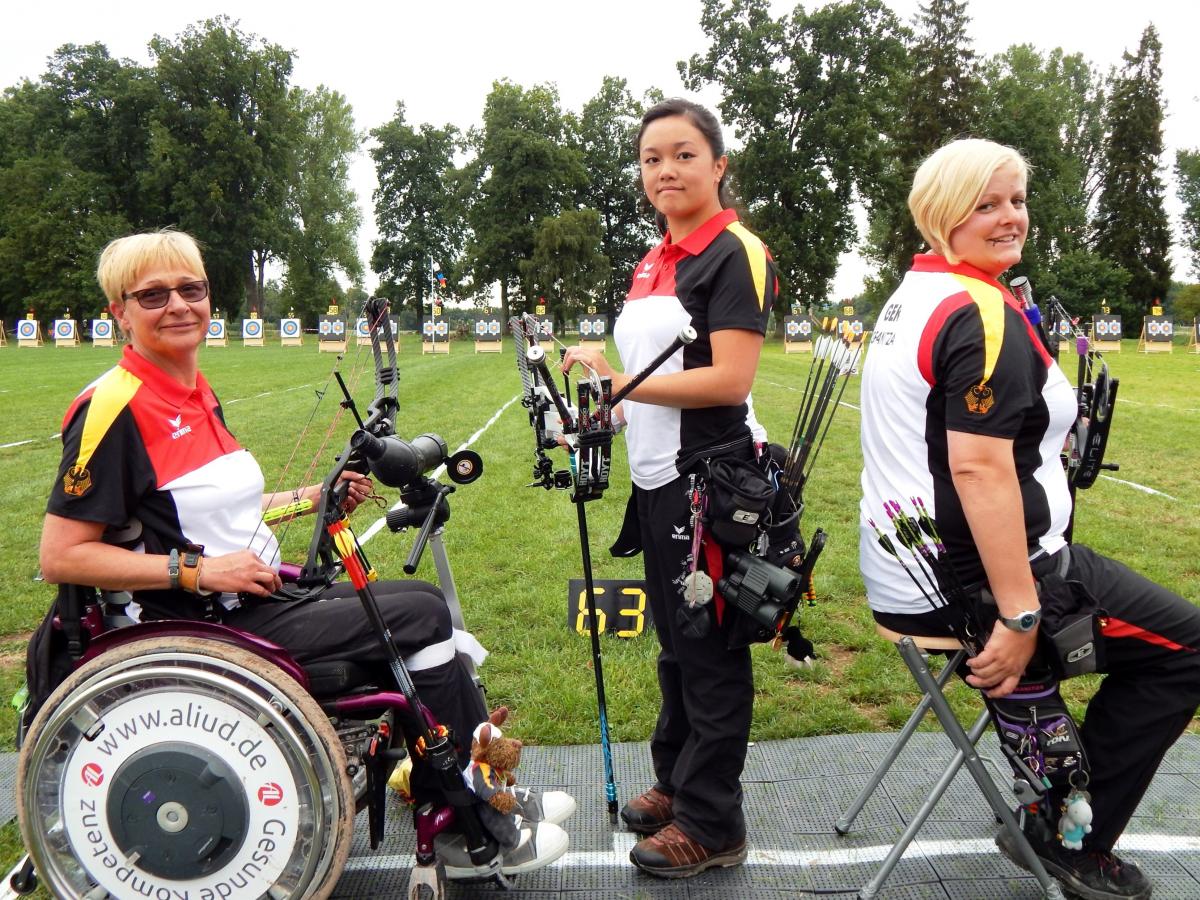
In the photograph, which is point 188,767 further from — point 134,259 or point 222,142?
point 222,142

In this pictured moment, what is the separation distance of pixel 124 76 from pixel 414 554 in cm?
4921

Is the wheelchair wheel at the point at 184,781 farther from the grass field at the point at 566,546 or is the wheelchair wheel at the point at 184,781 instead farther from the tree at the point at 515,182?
the tree at the point at 515,182

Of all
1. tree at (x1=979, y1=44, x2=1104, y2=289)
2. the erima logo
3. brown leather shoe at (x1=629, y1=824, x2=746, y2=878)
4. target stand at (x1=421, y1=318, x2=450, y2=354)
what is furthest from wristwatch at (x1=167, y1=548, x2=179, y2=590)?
tree at (x1=979, y1=44, x2=1104, y2=289)

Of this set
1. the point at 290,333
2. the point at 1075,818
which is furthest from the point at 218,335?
the point at 1075,818

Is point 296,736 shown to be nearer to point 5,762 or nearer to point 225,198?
point 5,762

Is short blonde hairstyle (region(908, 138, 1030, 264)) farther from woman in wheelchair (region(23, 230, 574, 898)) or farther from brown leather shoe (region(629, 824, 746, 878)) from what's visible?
brown leather shoe (region(629, 824, 746, 878))

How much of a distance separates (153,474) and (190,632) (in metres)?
0.36

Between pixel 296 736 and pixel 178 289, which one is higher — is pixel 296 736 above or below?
below

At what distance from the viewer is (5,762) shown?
3.06 metres

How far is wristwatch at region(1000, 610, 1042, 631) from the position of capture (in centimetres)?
186

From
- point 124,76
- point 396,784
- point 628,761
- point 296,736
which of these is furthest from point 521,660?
point 124,76

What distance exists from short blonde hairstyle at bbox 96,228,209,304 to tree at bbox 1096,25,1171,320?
50987 millimetres

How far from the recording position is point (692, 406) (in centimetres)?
217

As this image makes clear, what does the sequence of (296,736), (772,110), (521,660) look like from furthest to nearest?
(772,110) → (521,660) → (296,736)
